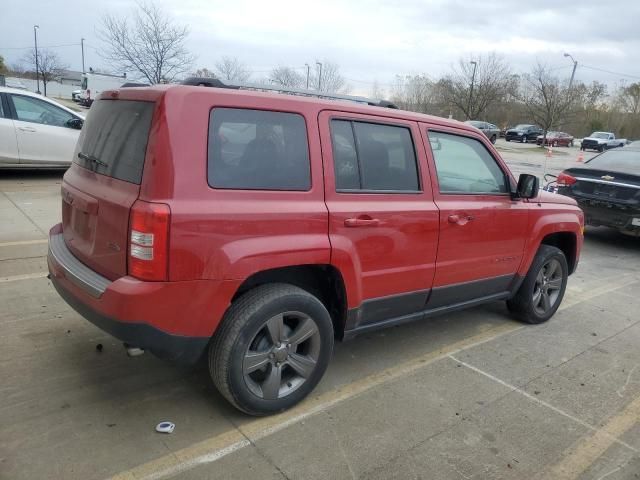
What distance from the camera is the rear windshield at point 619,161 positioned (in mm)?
8180

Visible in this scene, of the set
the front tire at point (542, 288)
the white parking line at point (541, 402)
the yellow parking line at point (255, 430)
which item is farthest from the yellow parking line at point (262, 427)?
the front tire at point (542, 288)

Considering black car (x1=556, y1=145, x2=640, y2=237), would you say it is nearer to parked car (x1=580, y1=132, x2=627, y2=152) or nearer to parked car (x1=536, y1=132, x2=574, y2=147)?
parked car (x1=536, y1=132, x2=574, y2=147)

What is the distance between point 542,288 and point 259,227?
3.19 metres

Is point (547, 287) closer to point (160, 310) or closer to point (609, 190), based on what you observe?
point (160, 310)

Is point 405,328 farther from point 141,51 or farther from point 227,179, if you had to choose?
point 141,51

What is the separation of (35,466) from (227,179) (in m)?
1.65

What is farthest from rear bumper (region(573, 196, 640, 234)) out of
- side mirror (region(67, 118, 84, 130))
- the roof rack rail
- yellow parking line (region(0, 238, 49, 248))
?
side mirror (region(67, 118, 84, 130))

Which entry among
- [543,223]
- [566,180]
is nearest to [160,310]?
[543,223]

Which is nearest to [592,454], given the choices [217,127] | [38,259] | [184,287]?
[184,287]

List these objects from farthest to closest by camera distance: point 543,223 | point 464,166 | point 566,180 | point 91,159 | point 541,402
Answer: point 566,180 → point 543,223 → point 464,166 → point 541,402 → point 91,159

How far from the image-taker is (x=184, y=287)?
2602mm

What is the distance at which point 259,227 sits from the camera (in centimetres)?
276

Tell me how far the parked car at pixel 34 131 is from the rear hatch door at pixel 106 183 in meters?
6.96

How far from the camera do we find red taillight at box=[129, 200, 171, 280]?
2.50 meters
